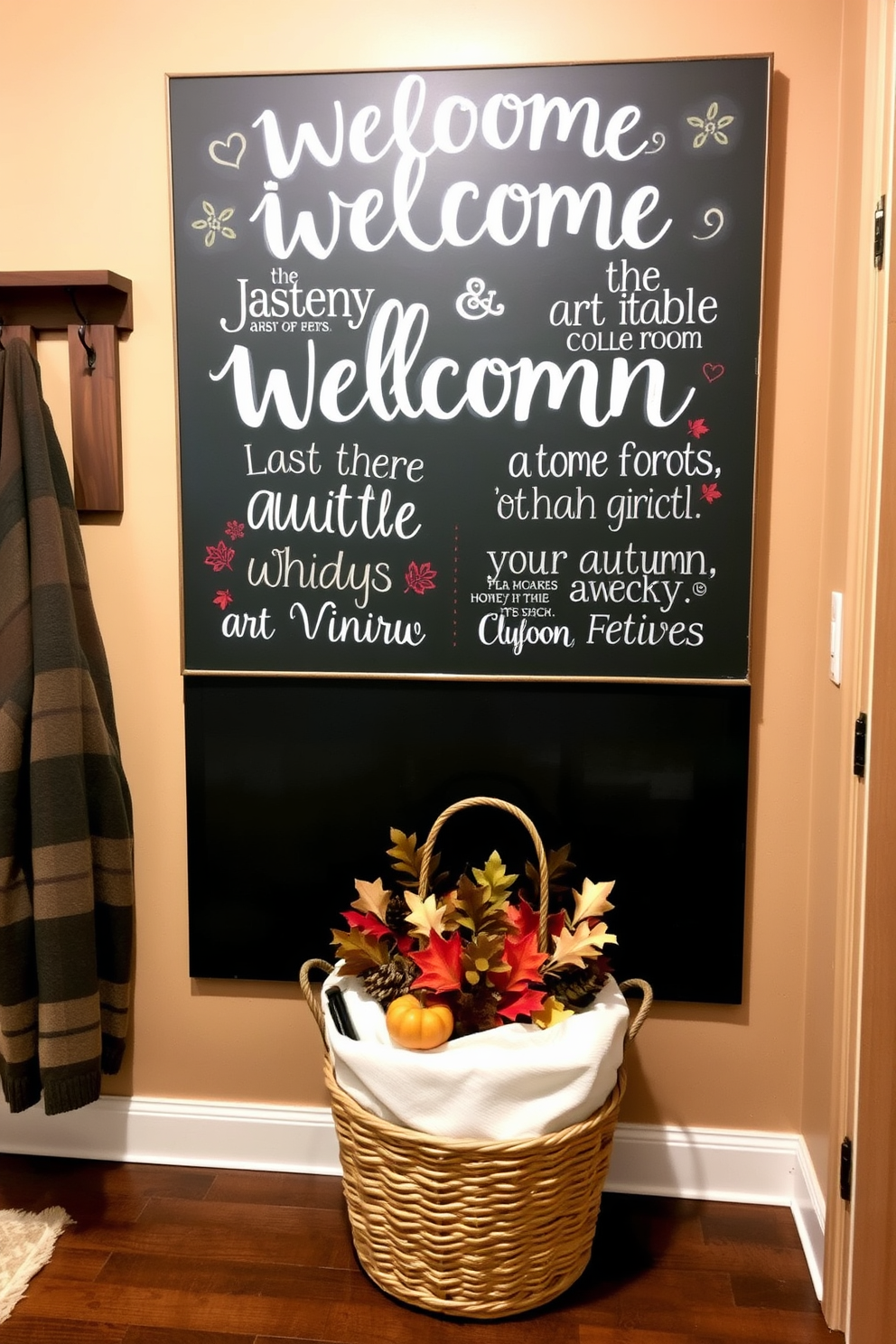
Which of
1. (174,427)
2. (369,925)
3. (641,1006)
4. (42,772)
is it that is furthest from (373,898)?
(174,427)

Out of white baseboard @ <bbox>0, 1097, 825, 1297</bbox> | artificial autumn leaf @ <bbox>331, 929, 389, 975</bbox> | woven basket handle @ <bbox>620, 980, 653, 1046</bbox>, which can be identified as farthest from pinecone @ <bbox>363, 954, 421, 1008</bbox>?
white baseboard @ <bbox>0, 1097, 825, 1297</bbox>

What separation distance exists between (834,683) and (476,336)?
33.9 inches

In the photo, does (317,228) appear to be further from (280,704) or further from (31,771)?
(31,771)

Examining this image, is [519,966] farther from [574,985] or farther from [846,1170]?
[846,1170]

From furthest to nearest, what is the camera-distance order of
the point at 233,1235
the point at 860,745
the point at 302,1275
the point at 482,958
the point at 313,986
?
1. the point at 313,986
2. the point at 233,1235
3. the point at 302,1275
4. the point at 482,958
5. the point at 860,745

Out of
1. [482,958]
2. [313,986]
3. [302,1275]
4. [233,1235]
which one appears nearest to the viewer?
[482,958]

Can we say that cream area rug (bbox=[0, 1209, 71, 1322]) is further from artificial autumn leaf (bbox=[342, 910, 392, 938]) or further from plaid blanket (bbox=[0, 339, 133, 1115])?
artificial autumn leaf (bbox=[342, 910, 392, 938])

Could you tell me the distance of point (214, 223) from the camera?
194 cm

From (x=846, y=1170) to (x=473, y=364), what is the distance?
146 cm

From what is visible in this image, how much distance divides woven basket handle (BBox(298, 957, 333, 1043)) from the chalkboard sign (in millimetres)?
536

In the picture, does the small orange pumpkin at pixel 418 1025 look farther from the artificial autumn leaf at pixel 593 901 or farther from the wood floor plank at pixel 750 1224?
the wood floor plank at pixel 750 1224

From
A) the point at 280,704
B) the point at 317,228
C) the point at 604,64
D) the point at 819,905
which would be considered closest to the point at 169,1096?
the point at 280,704

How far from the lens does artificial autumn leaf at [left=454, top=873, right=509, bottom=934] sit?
1.79 m

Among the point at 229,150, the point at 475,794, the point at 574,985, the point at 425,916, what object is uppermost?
the point at 229,150
